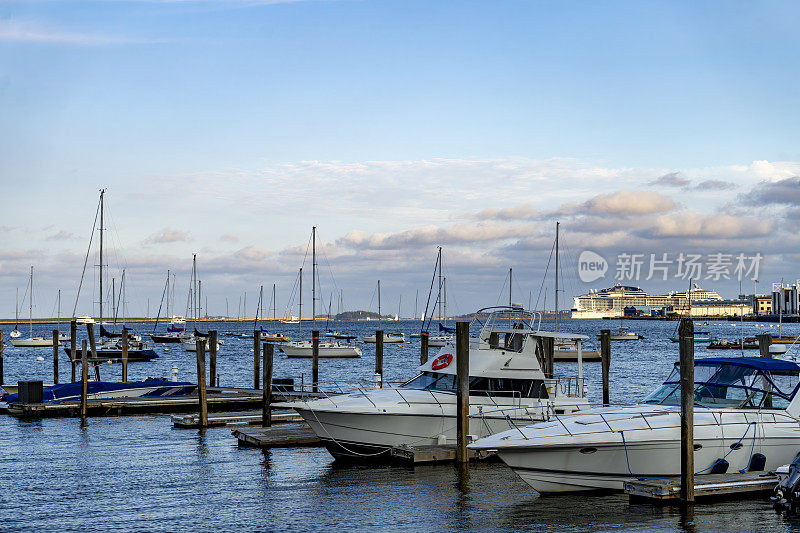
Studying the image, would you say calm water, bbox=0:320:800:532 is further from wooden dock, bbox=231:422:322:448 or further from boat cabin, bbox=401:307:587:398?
boat cabin, bbox=401:307:587:398

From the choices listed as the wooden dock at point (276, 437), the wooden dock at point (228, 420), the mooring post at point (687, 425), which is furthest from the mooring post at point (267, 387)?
the mooring post at point (687, 425)

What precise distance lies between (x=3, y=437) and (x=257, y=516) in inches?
554

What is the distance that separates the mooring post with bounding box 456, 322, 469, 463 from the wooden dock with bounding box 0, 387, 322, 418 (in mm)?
11121

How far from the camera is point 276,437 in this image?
2348 centimetres

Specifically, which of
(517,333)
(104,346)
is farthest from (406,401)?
(104,346)

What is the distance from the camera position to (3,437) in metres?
26.1

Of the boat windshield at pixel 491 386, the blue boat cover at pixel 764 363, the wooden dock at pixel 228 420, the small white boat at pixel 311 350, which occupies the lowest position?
the wooden dock at pixel 228 420

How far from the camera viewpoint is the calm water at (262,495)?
15070 mm

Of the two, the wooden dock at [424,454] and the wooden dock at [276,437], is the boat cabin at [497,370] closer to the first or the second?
the wooden dock at [424,454]

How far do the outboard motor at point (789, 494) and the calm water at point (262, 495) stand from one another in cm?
24

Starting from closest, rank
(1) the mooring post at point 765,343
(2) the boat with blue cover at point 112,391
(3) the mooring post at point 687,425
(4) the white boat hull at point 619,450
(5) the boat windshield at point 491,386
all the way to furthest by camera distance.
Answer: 1. (3) the mooring post at point 687,425
2. (4) the white boat hull at point 619,450
3. (5) the boat windshield at point 491,386
4. (1) the mooring post at point 765,343
5. (2) the boat with blue cover at point 112,391

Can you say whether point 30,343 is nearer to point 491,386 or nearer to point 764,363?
point 491,386

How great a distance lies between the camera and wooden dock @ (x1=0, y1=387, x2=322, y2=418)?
30594 millimetres

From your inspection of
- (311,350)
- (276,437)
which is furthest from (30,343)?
(276,437)
